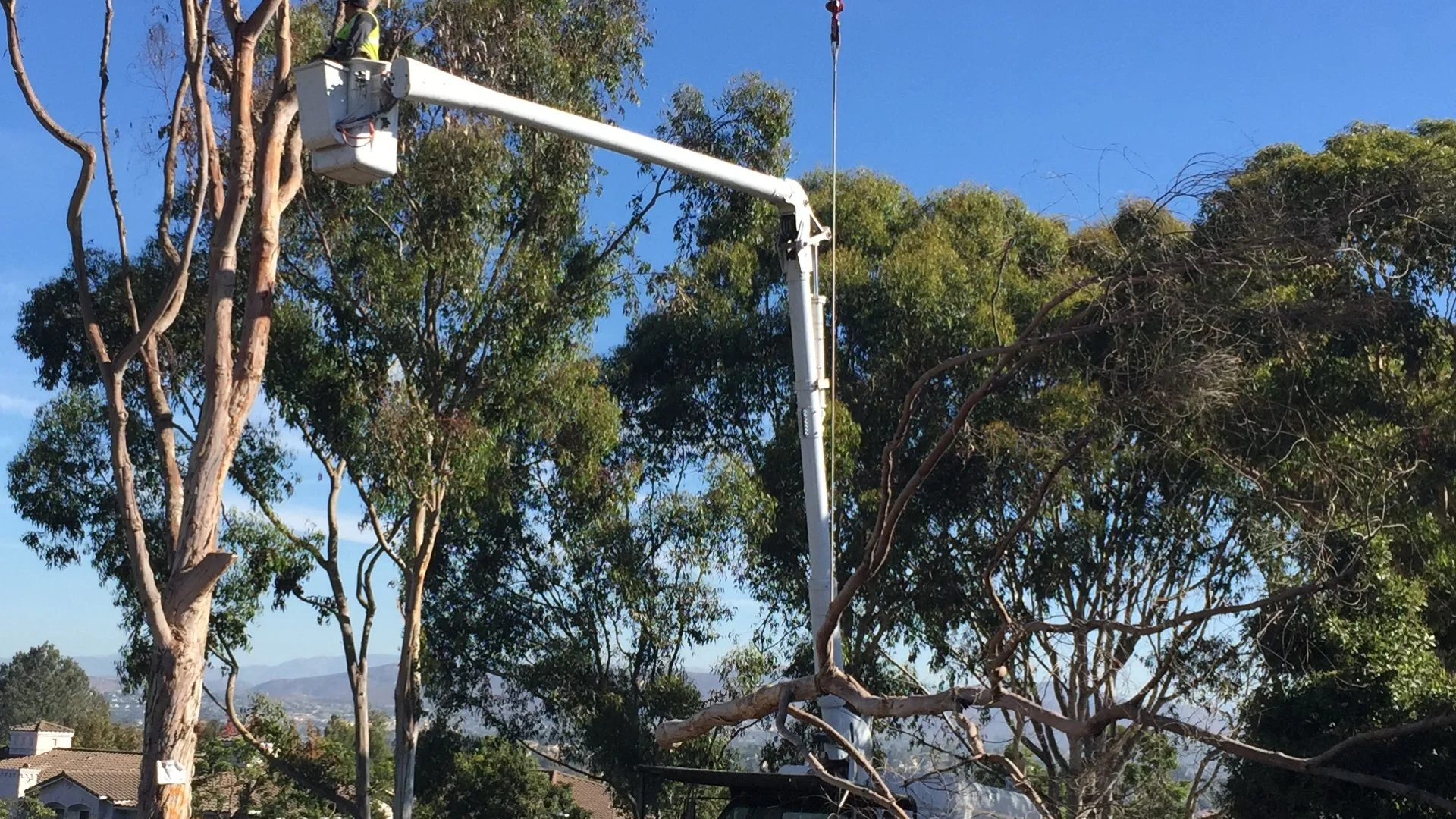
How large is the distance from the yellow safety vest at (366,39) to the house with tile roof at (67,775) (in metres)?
35.2

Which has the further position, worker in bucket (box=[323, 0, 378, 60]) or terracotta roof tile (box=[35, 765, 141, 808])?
terracotta roof tile (box=[35, 765, 141, 808])

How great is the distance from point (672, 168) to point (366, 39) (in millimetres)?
1716

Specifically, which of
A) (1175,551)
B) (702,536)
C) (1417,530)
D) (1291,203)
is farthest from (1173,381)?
(702,536)

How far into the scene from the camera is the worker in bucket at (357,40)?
7125mm

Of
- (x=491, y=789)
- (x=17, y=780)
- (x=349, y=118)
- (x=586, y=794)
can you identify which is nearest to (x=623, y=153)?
(x=349, y=118)

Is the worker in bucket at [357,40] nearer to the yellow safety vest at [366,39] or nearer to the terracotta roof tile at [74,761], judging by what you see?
the yellow safety vest at [366,39]

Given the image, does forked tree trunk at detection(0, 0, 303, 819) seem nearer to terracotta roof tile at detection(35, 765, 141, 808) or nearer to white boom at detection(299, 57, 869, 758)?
white boom at detection(299, 57, 869, 758)

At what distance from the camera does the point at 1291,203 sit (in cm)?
673

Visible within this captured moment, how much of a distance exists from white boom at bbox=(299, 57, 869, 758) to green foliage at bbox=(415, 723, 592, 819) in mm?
16383

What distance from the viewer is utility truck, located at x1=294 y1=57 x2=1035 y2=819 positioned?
671 centimetres

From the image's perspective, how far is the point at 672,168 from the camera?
7418 mm

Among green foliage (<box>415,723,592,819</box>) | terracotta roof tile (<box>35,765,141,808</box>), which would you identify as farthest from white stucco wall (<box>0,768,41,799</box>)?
green foliage (<box>415,723,592,819</box>)

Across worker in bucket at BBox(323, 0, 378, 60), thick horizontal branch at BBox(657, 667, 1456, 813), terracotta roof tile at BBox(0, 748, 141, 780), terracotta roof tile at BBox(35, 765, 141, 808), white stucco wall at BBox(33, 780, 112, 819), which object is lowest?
white stucco wall at BBox(33, 780, 112, 819)

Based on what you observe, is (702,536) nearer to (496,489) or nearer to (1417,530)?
(496,489)
